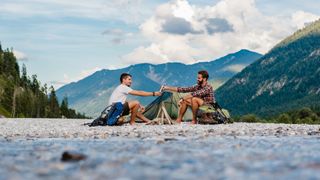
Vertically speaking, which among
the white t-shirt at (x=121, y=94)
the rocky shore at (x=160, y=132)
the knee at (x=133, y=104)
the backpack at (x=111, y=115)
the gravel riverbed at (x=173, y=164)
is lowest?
the gravel riverbed at (x=173, y=164)

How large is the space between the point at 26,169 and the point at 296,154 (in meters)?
5.49

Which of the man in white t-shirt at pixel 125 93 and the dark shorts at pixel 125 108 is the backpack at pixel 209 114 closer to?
the man in white t-shirt at pixel 125 93

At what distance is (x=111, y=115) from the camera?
25.2 meters

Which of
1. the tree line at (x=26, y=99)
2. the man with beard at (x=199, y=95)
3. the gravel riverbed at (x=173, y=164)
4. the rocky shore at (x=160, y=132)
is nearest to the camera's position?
the gravel riverbed at (x=173, y=164)

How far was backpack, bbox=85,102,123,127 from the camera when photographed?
973 inches

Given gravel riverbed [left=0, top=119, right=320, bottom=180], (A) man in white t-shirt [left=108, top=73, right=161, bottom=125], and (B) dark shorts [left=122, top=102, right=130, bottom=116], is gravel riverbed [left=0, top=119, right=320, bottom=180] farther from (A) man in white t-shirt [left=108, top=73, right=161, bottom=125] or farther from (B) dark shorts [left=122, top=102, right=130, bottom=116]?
(B) dark shorts [left=122, top=102, right=130, bottom=116]

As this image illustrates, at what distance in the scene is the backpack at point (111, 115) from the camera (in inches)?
973

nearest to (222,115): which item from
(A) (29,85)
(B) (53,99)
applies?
(B) (53,99)

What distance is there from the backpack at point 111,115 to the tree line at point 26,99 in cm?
13242

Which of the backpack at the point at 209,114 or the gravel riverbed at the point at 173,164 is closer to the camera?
the gravel riverbed at the point at 173,164

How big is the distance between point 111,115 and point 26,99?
145 metres

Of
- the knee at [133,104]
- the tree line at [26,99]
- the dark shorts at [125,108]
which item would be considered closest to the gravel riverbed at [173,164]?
the dark shorts at [125,108]

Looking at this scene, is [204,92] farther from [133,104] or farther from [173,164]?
[173,164]

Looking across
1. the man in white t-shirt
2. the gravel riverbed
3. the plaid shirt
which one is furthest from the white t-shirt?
the gravel riverbed
